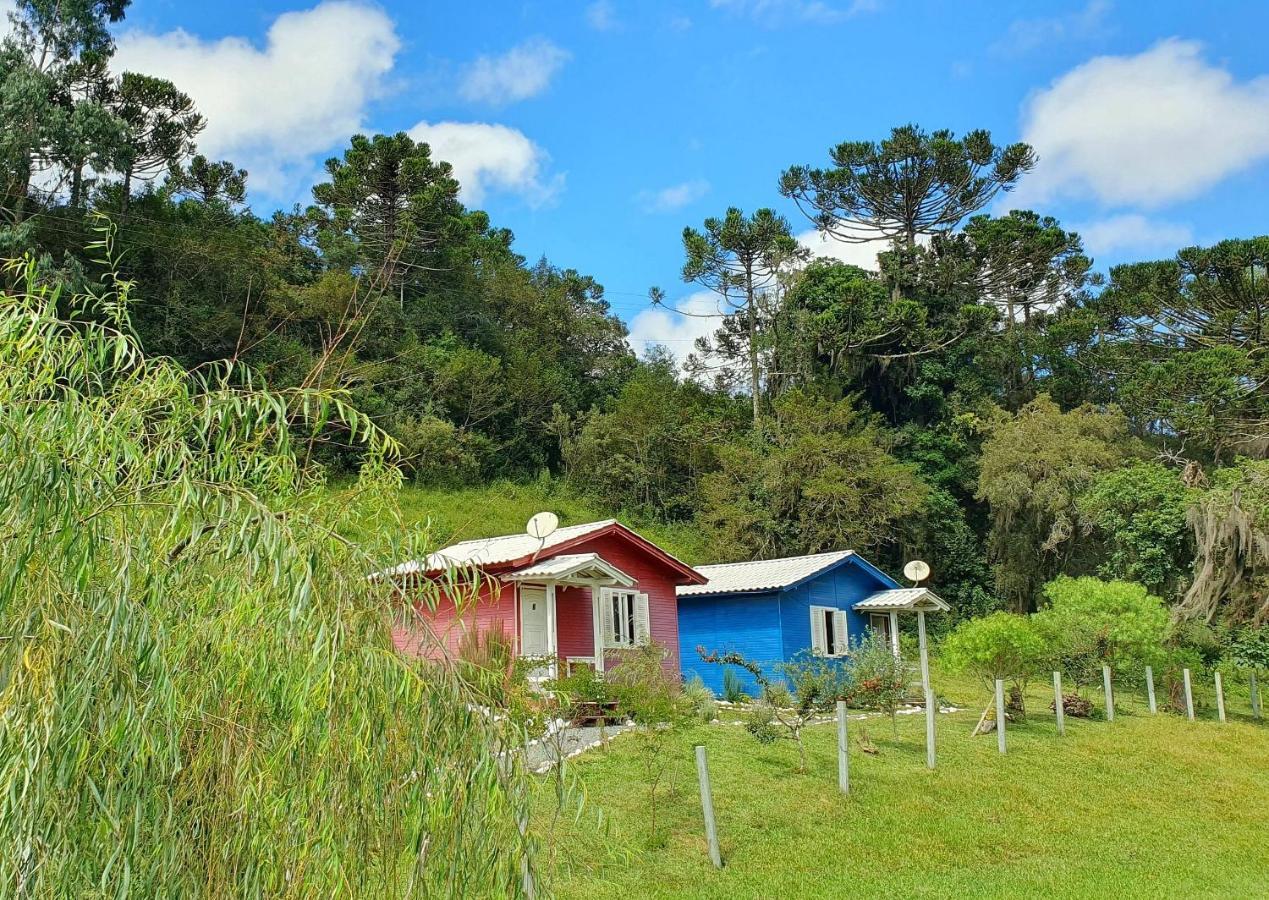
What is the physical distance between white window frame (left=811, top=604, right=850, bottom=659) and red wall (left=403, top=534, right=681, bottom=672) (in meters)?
3.35

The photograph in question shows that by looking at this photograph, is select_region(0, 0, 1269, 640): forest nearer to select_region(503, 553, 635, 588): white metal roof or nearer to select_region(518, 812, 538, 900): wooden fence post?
select_region(503, 553, 635, 588): white metal roof

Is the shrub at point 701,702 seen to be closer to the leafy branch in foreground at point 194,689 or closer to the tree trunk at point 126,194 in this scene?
the leafy branch in foreground at point 194,689

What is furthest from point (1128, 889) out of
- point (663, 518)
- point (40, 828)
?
point (663, 518)

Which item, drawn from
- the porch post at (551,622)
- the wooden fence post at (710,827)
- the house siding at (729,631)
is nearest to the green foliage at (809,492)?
the house siding at (729,631)

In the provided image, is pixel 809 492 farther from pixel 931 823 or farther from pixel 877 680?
pixel 931 823

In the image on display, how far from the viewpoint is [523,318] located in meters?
43.0

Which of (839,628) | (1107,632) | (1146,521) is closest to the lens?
(1107,632)

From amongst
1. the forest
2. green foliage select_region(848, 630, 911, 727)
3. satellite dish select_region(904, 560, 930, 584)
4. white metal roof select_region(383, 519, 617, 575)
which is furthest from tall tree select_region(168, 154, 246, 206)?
green foliage select_region(848, 630, 911, 727)

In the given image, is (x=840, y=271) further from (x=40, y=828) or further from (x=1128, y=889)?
(x=40, y=828)

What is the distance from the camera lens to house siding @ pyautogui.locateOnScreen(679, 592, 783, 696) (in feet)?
71.8

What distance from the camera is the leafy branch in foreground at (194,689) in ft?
10.8

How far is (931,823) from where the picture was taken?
407 inches

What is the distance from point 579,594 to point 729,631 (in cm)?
510

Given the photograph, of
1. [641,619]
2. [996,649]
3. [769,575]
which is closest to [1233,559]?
[996,649]
